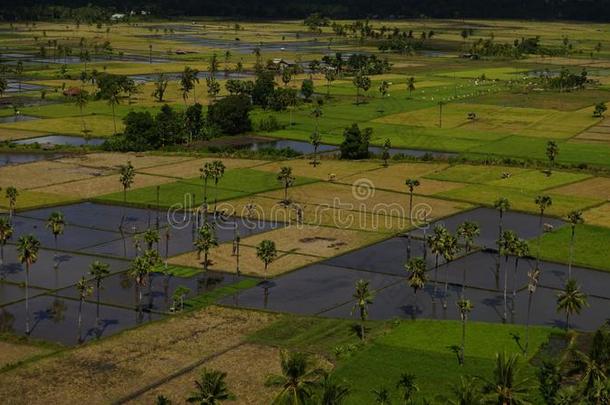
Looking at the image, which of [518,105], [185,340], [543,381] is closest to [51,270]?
[185,340]

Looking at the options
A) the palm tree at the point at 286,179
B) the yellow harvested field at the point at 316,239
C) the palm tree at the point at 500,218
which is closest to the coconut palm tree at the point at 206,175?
the palm tree at the point at 286,179

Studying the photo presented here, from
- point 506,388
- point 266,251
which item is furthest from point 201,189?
point 506,388

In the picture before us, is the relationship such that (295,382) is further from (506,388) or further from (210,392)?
(506,388)

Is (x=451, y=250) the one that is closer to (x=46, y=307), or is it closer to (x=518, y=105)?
(x=46, y=307)

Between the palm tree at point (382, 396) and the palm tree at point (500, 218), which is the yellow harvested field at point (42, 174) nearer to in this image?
the palm tree at point (500, 218)

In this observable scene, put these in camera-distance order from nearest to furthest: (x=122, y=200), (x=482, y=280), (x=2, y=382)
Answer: (x=2, y=382), (x=482, y=280), (x=122, y=200)
